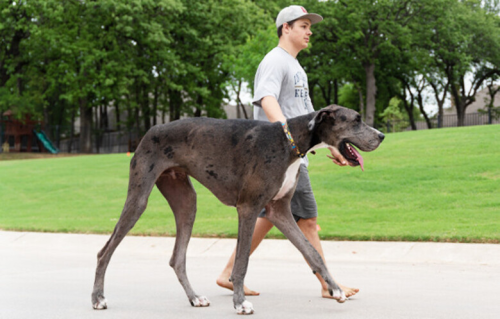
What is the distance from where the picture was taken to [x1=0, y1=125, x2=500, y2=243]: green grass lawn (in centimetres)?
1052

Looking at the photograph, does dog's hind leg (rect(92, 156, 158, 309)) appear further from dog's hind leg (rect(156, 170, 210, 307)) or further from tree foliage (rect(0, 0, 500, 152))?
tree foliage (rect(0, 0, 500, 152))

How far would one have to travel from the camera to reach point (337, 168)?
695 inches

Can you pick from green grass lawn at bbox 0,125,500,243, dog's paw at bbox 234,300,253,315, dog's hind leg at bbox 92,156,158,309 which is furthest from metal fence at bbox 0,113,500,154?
dog's paw at bbox 234,300,253,315

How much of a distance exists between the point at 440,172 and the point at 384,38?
33105mm

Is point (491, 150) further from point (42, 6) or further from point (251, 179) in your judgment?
point (42, 6)

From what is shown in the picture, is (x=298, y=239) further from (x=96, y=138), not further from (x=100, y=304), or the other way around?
(x=96, y=138)

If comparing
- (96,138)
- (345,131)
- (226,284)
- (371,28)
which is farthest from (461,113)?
(345,131)

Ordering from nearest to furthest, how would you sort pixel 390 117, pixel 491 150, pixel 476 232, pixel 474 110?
1. pixel 476 232
2. pixel 491 150
3. pixel 390 117
4. pixel 474 110

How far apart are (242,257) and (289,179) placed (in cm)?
74

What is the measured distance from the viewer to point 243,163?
5.00m

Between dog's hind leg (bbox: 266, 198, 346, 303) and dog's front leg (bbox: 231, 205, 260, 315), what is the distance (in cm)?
35

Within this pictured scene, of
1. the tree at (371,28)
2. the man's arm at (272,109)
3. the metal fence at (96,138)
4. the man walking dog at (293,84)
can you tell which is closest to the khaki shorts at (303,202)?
the man walking dog at (293,84)

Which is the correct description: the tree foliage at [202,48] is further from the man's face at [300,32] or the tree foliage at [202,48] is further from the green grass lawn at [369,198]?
the man's face at [300,32]

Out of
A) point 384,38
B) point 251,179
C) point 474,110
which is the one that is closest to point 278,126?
point 251,179
